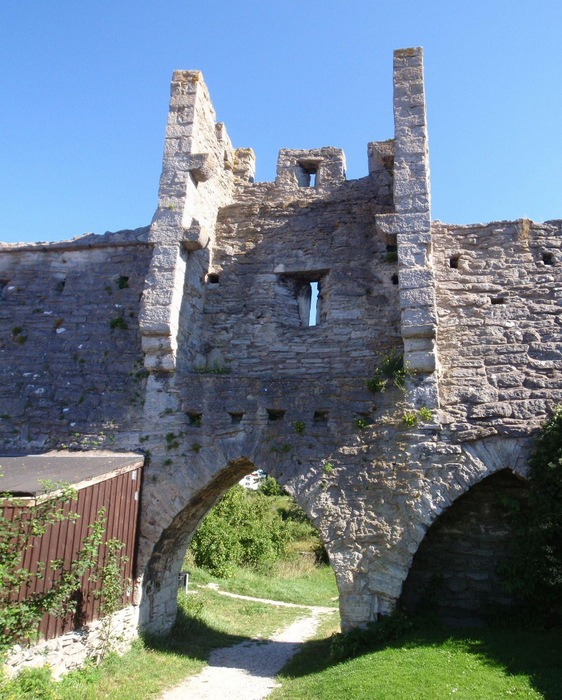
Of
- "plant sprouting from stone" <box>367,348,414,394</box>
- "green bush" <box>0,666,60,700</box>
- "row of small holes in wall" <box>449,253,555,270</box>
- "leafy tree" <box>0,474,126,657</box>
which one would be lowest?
"green bush" <box>0,666,60,700</box>

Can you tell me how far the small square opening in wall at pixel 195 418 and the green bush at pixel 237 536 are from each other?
7141mm

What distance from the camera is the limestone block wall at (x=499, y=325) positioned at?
22.8ft

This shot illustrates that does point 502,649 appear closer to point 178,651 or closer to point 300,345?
point 178,651

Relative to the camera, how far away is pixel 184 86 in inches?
366

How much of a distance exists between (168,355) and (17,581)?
356 centimetres

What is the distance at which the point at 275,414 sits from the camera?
7832 millimetres

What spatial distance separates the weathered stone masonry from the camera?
696 cm

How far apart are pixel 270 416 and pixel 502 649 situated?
3875mm

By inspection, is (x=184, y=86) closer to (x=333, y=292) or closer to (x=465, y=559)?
(x=333, y=292)

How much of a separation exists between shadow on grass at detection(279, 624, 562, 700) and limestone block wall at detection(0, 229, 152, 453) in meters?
4.21

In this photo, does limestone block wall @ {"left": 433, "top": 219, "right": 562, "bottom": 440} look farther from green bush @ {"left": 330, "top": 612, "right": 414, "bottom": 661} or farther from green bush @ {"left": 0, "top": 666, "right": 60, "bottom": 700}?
green bush @ {"left": 0, "top": 666, "right": 60, "bottom": 700}

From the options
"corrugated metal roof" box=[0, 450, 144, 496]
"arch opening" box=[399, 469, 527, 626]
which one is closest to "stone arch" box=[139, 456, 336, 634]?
"corrugated metal roof" box=[0, 450, 144, 496]

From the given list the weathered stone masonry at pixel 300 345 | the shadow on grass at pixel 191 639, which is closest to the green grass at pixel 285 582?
the shadow on grass at pixel 191 639

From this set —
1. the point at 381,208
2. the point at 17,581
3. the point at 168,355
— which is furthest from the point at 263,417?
the point at 381,208
